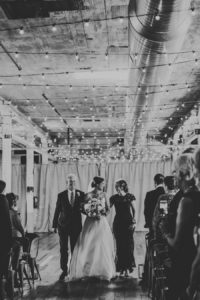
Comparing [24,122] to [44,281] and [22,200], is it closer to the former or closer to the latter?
[22,200]

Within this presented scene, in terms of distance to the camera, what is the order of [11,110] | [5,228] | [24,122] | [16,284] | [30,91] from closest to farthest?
1. [5,228]
2. [16,284]
3. [30,91]
4. [11,110]
5. [24,122]

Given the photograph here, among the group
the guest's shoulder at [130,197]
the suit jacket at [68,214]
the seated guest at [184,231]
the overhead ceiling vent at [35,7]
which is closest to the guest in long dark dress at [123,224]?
the guest's shoulder at [130,197]

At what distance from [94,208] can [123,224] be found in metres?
0.53

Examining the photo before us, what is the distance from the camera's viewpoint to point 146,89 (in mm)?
7242

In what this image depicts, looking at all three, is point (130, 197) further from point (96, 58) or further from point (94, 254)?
point (96, 58)

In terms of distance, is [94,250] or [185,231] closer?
[185,231]

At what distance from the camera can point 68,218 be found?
6340 millimetres

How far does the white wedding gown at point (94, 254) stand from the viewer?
589 cm

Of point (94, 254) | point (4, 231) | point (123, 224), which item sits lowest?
point (94, 254)

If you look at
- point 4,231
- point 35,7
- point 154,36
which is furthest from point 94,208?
point 35,7

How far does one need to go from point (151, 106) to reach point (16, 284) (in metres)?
5.22

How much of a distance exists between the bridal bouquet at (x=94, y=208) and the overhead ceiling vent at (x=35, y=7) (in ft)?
9.54

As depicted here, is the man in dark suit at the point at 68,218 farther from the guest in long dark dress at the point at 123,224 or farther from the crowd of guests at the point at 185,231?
the crowd of guests at the point at 185,231

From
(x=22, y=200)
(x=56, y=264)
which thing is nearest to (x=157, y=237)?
(x=56, y=264)
